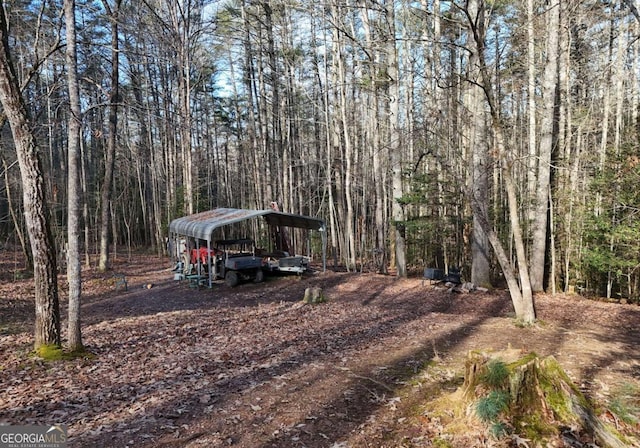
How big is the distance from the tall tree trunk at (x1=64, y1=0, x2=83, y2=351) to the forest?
29 mm

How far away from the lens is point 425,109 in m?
14.2

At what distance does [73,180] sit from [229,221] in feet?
24.5

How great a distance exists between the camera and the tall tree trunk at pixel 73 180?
18.5ft

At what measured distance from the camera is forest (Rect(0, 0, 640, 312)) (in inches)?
282

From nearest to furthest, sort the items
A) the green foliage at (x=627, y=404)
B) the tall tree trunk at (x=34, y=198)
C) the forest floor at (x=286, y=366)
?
the green foliage at (x=627, y=404) < the forest floor at (x=286, y=366) < the tall tree trunk at (x=34, y=198)

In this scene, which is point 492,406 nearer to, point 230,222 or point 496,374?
point 496,374

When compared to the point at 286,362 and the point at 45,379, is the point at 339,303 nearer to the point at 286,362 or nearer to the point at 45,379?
the point at 286,362

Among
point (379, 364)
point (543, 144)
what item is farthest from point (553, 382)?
point (543, 144)

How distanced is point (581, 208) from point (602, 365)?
23.7ft

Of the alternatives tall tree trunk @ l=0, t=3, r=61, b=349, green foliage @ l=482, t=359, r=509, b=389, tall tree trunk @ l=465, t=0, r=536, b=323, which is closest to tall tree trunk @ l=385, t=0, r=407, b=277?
tall tree trunk @ l=465, t=0, r=536, b=323

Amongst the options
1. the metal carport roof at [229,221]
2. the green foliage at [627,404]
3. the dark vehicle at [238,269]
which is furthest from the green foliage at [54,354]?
the dark vehicle at [238,269]

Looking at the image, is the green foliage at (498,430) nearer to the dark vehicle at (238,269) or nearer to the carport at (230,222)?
the carport at (230,222)

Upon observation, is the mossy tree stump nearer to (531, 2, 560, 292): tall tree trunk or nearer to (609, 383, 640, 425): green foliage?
(609, 383, 640, 425): green foliage

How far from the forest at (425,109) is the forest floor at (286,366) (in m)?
1.51
